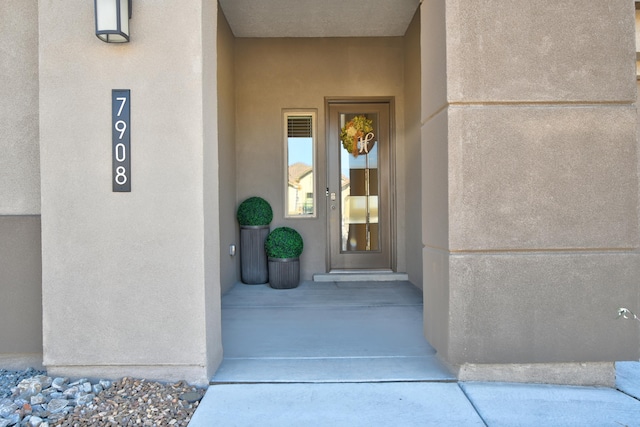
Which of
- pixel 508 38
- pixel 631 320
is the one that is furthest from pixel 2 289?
pixel 631 320

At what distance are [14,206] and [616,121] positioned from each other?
3498 millimetres

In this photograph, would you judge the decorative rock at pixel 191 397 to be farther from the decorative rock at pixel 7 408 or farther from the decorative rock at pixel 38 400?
the decorative rock at pixel 7 408

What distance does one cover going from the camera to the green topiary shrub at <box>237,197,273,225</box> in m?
5.50

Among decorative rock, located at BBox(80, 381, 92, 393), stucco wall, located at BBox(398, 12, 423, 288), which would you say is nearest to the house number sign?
decorative rock, located at BBox(80, 381, 92, 393)

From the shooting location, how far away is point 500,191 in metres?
2.38

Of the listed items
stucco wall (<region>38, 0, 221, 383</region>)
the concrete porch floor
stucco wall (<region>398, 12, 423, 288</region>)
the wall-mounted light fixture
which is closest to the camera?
the wall-mounted light fixture

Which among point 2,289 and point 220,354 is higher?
point 2,289

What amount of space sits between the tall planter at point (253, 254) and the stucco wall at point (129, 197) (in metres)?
3.18

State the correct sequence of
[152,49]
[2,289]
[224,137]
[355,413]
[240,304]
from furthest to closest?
[224,137] → [240,304] → [2,289] → [152,49] → [355,413]

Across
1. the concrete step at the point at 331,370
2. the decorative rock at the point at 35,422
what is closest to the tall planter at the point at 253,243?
the concrete step at the point at 331,370

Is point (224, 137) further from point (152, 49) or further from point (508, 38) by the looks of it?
point (508, 38)

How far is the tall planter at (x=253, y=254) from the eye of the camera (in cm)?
557

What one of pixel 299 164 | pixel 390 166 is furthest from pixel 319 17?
pixel 390 166

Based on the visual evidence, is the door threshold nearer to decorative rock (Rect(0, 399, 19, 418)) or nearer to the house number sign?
the house number sign
